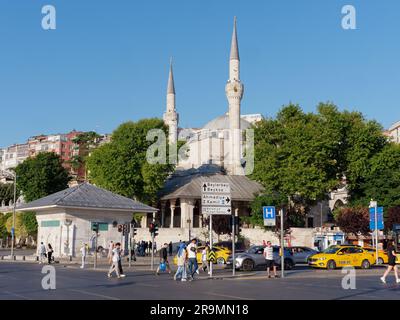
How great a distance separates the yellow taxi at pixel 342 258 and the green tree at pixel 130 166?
108 ft

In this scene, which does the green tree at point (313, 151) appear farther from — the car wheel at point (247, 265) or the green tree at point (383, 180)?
the car wheel at point (247, 265)

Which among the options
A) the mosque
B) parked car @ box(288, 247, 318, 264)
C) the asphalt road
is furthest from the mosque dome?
the asphalt road

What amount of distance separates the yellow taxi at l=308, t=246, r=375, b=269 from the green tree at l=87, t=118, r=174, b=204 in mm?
33045

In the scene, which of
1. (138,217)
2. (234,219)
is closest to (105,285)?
(234,219)

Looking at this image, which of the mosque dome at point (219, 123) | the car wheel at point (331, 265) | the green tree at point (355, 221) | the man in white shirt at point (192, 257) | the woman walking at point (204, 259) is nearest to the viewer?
the man in white shirt at point (192, 257)

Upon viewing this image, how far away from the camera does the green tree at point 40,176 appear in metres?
70.5

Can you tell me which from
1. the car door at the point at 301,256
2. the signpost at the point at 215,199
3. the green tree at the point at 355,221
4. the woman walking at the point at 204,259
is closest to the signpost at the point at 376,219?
the car door at the point at 301,256

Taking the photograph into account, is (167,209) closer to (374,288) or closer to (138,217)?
(138,217)

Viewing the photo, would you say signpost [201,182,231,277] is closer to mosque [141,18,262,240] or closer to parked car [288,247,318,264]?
parked car [288,247,318,264]

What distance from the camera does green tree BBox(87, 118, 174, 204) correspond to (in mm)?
61469

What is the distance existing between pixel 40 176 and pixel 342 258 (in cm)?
4868

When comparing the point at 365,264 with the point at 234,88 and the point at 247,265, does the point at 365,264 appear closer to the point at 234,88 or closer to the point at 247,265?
the point at 247,265

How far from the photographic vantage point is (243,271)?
28797 millimetres
